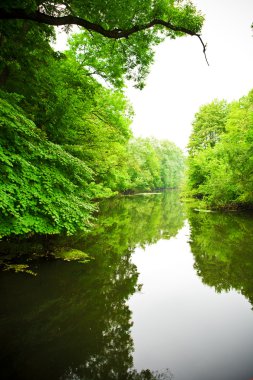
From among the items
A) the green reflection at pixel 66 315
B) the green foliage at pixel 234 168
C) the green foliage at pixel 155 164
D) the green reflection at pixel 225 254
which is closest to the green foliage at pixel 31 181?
the green reflection at pixel 66 315

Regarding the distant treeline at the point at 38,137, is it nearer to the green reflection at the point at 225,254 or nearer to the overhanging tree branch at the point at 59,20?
the overhanging tree branch at the point at 59,20

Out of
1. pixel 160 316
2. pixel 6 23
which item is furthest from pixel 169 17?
pixel 160 316

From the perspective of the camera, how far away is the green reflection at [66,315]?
469cm

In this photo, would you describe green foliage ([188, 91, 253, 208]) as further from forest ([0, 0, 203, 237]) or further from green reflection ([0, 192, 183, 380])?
forest ([0, 0, 203, 237])

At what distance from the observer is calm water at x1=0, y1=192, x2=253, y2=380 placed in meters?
4.78

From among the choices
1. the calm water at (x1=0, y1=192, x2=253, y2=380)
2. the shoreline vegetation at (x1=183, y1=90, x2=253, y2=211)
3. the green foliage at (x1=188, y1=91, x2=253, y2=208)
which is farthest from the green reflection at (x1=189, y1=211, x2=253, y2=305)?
the shoreline vegetation at (x1=183, y1=90, x2=253, y2=211)

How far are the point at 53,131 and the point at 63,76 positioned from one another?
2.79m

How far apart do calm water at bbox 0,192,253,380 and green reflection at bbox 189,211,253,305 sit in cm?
4

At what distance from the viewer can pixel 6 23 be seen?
5.75 metres

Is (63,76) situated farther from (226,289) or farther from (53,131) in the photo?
(226,289)

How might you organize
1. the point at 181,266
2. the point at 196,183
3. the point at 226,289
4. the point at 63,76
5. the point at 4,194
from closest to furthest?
1. the point at 4,194
2. the point at 226,289
3. the point at 63,76
4. the point at 181,266
5. the point at 196,183

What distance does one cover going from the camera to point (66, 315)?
638 centimetres

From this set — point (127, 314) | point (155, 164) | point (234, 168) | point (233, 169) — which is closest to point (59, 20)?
point (127, 314)

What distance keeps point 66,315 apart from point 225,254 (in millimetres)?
7855
